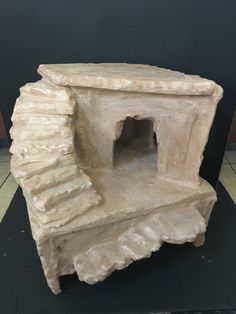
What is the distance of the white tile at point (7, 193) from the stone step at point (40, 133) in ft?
4.76

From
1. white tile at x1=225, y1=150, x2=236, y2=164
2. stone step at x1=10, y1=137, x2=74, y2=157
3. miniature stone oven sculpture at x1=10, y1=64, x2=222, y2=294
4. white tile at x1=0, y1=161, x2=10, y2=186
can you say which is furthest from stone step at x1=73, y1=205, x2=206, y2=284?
white tile at x1=225, y1=150, x2=236, y2=164

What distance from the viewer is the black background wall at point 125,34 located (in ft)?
7.17

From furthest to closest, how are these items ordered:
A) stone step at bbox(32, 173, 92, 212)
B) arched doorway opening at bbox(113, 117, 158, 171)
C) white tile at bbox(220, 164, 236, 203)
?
1. white tile at bbox(220, 164, 236, 203)
2. arched doorway opening at bbox(113, 117, 158, 171)
3. stone step at bbox(32, 173, 92, 212)

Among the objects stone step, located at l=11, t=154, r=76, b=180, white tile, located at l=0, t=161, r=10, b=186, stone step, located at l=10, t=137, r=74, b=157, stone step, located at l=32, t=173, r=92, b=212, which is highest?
stone step, located at l=10, t=137, r=74, b=157

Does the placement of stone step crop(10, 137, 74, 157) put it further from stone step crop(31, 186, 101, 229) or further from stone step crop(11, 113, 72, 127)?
stone step crop(31, 186, 101, 229)

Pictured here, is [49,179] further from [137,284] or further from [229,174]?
[229,174]

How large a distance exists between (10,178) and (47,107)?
6.19 feet

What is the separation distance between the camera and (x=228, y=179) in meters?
3.54

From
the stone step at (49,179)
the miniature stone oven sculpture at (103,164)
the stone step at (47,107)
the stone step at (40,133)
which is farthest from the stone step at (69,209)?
the stone step at (47,107)

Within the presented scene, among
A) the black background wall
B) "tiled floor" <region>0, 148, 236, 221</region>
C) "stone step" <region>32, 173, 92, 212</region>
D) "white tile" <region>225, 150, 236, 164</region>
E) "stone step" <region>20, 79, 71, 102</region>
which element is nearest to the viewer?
"stone step" <region>32, 173, 92, 212</region>

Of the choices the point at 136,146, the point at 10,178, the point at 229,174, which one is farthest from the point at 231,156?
the point at 10,178

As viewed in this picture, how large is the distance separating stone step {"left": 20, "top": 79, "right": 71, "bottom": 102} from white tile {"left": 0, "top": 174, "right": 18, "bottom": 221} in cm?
151

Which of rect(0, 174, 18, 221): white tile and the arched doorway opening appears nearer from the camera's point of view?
the arched doorway opening

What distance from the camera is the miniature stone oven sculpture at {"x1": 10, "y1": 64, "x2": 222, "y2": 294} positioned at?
1.68 meters
